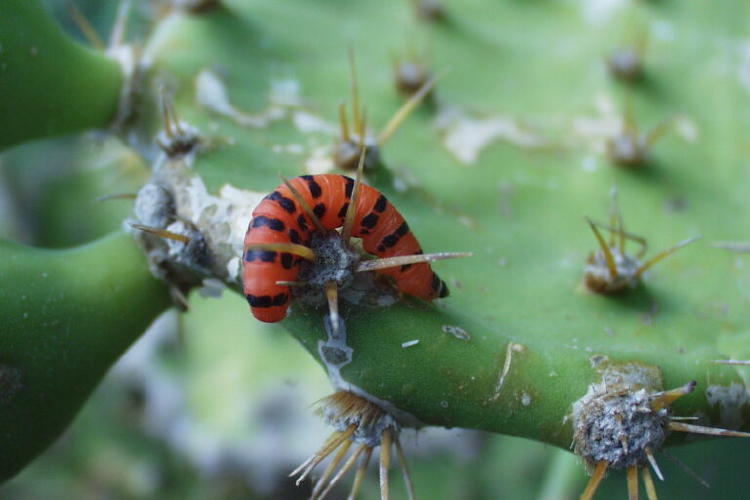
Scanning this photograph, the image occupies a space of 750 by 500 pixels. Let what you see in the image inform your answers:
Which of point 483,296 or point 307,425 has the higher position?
point 483,296

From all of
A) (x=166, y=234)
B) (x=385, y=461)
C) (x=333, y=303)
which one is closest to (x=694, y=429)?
(x=385, y=461)

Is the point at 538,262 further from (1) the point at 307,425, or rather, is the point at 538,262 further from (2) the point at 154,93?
(1) the point at 307,425

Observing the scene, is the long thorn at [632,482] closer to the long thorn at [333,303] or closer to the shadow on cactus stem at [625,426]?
the shadow on cactus stem at [625,426]

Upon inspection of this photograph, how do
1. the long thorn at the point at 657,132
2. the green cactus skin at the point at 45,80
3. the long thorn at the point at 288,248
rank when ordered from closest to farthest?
the long thorn at the point at 288,248, the green cactus skin at the point at 45,80, the long thorn at the point at 657,132

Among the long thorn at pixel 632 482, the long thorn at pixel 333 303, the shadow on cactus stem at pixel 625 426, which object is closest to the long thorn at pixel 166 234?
the long thorn at pixel 333 303

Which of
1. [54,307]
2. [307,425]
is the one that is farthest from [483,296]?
[307,425]

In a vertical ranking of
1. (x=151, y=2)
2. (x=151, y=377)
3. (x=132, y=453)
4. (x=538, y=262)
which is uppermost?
(x=151, y=2)
